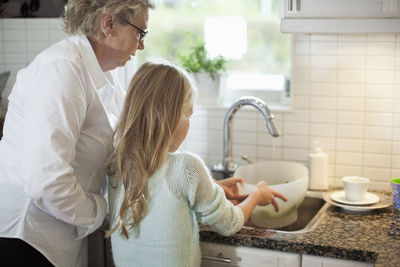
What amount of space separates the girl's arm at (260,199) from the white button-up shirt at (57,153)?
43cm

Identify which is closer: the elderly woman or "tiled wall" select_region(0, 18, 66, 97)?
the elderly woman

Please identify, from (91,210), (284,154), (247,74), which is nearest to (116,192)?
(91,210)

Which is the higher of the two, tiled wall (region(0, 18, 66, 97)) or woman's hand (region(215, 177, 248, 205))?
tiled wall (region(0, 18, 66, 97))

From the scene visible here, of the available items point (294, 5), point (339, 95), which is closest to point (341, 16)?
point (294, 5)

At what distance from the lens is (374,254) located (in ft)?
4.71

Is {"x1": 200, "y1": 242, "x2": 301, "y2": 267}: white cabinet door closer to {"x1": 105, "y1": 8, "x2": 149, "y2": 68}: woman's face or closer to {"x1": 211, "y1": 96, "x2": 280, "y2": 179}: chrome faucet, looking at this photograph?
{"x1": 211, "y1": 96, "x2": 280, "y2": 179}: chrome faucet

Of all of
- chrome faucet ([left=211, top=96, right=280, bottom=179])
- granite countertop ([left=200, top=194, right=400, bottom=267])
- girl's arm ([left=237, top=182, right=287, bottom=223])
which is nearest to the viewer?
granite countertop ([left=200, top=194, right=400, bottom=267])

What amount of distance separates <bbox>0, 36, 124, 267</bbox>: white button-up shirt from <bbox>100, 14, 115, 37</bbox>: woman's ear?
0.19 ft

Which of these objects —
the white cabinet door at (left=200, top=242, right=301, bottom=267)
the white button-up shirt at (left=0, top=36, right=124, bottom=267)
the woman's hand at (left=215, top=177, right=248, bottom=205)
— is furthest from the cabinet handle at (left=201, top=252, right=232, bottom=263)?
the white button-up shirt at (left=0, top=36, right=124, bottom=267)

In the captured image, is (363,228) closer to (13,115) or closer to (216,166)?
(216,166)

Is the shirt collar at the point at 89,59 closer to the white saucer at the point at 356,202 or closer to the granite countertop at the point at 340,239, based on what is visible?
the granite countertop at the point at 340,239

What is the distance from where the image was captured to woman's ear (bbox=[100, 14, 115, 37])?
1488 mm

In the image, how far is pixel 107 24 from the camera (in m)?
1.50

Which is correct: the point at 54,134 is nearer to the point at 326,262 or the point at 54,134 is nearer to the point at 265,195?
the point at 265,195
